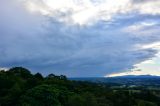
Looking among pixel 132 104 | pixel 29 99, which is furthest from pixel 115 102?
pixel 29 99

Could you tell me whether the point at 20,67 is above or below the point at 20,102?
above

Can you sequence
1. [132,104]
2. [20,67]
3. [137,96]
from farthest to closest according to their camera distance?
1. [20,67]
2. [137,96]
3. [132,104]

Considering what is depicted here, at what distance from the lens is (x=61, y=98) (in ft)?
322

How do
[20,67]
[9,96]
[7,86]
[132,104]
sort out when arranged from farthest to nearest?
[20,67]
[7,86]
[132,104]
[9,96]

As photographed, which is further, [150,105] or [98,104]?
[150,105]

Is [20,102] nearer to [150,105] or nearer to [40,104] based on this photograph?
[40,104]

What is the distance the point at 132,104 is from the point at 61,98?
74.0ft

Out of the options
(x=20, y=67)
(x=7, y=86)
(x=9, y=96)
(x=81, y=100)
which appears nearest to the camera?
(x=81, y=100)

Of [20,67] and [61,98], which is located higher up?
[20,67]

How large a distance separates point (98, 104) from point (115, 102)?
21.4 metres

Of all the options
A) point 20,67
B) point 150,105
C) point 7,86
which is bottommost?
point 150,105

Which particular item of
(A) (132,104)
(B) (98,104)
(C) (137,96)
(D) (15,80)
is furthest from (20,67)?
(B) (98,104)

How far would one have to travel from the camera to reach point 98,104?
302 feet

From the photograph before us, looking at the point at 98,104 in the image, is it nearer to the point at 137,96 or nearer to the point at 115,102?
the point at 115,102
